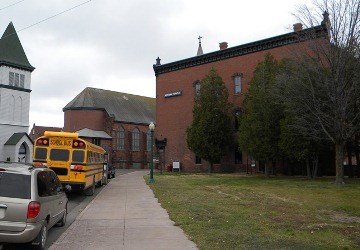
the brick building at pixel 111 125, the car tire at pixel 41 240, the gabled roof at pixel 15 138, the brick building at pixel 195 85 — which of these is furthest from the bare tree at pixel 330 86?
the brick building at pixel 111 125

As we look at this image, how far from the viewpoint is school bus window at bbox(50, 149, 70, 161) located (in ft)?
58.6

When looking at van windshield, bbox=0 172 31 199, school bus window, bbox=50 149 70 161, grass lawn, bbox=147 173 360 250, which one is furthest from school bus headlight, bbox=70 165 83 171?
van windshield, bbox=0 172 31 199

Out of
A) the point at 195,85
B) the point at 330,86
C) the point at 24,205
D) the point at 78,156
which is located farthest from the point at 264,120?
the point at 24,205

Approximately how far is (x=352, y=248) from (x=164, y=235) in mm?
3961

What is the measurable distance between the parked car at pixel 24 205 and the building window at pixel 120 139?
58.9 m

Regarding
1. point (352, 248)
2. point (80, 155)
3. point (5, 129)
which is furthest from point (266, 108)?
point (5, 129)

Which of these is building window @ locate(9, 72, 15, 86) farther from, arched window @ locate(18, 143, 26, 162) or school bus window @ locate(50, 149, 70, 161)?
school bus window @ locate(50, 149, 70, 161)

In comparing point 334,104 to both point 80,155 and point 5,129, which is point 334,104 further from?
point 5,129

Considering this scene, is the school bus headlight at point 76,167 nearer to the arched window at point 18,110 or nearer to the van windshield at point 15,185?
the van windshield at point 15,185

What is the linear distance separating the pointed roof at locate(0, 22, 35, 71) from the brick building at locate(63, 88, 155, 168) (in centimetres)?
1621

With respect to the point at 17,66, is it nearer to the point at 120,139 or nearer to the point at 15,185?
the point at 120,139

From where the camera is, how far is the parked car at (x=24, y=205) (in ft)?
24.1

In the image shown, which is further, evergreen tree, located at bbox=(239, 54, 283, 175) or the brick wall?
the brick wall

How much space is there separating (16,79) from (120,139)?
22369 mm
